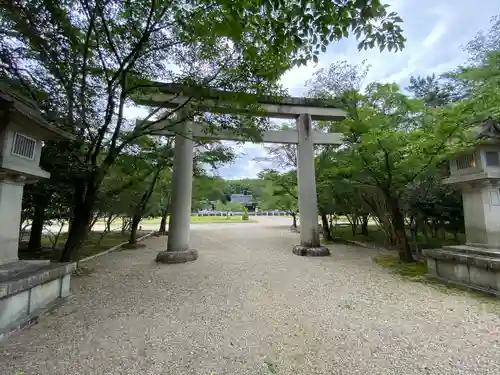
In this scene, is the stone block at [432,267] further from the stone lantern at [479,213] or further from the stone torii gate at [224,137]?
the stone torii gate at [224,137]

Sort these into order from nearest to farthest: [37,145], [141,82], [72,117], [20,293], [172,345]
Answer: [172,345], [20,293], [37,145], [72,117], [141,82]

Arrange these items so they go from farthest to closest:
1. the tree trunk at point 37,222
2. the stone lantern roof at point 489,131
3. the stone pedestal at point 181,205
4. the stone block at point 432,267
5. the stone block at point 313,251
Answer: the stone block at point 313,251 < the stone pedestal at point 181,205 < the tree trunk at point 37,222 < the stone block at point 432,267 < the stone lantern roof at point 489,131

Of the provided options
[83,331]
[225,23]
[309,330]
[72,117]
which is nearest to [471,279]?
[309,330]

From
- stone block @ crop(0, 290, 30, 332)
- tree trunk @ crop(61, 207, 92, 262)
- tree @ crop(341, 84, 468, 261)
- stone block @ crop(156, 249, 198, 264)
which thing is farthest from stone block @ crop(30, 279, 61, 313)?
tree @ crop(341, 84, 468, 261)

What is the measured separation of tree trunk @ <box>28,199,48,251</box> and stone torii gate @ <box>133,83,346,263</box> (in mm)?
3085

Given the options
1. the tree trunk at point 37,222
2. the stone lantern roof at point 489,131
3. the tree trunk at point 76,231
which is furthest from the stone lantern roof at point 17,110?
the stone lantern roof at point 489,131

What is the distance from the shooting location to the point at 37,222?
788 cm

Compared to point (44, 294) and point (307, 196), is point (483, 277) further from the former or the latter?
point (44, 294)

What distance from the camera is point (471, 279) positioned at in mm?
4504

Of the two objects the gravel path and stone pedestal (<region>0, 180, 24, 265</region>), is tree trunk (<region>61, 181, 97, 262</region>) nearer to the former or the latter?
the gravel path

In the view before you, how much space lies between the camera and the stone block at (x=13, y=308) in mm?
2805

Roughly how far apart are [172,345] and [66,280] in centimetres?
265

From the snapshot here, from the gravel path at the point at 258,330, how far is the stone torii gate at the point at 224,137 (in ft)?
6.73

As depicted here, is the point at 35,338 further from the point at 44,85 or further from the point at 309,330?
the point at 44,85
